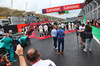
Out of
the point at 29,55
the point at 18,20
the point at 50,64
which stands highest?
the point at 18,20

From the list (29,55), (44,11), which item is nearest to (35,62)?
(29,55)

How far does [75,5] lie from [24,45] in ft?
56.0

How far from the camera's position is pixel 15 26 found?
22.0m

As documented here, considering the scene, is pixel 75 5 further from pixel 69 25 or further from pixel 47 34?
pixel 47 34

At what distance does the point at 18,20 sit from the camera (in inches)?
973

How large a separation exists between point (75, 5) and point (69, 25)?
7513mm

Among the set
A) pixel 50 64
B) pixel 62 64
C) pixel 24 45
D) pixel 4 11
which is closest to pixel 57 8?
pixel 24 45

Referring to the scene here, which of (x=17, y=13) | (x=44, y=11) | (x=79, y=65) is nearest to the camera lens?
(x=79, y=65)

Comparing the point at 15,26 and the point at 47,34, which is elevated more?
the point at 15,26

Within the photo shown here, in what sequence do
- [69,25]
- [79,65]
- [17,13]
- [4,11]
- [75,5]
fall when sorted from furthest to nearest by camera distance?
[17,13], [4,11], [75,5], [69,25], [79,65]

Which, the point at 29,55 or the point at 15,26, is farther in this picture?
the point at 15,26

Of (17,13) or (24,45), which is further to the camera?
(17,13)

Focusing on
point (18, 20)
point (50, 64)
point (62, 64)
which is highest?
point (18, 20)

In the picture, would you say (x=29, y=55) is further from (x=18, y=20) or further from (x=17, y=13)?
(x=17, y=13)
